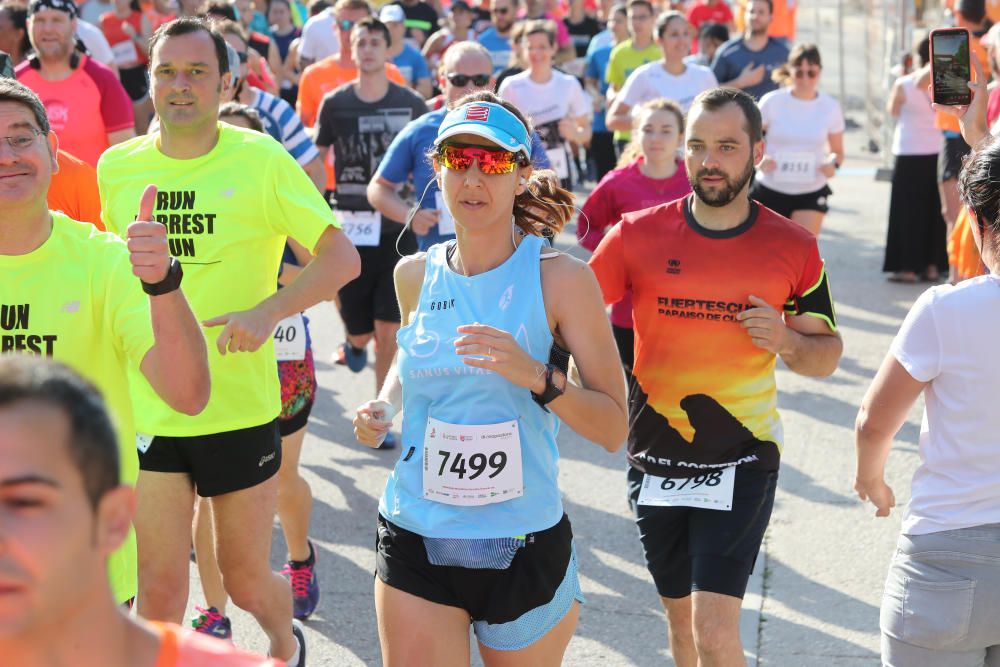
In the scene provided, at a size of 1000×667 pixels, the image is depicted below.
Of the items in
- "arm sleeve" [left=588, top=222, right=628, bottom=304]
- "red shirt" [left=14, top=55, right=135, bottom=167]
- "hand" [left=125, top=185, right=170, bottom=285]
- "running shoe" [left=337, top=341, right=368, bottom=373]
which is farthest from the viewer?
"running shoe" [left=337, top=341, right=368, bottom=373]

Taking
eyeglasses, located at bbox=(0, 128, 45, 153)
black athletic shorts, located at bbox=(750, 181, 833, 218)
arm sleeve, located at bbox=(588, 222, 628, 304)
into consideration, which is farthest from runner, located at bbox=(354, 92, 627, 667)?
black athletic shorts, located at bbox=(750, 181, 833, 218)

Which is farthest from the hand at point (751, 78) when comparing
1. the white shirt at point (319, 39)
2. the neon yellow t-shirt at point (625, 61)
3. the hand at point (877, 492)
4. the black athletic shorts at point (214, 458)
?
the hand at point (877, 492)

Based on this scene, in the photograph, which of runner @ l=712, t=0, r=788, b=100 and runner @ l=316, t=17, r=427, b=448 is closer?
runner @ l=316, t=17, r=427, b=448

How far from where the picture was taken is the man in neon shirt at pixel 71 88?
24.5 ft

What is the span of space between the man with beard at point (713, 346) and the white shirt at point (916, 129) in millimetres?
7181

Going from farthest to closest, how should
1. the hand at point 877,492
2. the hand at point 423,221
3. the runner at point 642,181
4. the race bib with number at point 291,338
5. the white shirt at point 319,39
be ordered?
the white shirt at point 319,39
the hand at point 423,221
the runner at point 642,181
the race bib with number at point 291,338
the hand at point 877,492

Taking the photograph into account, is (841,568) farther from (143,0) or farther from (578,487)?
(143,0)

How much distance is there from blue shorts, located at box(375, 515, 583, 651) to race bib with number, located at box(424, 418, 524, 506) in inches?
5.2

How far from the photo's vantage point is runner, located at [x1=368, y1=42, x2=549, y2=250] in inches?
273

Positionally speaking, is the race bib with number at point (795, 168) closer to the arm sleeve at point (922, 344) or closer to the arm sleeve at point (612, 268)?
the arm sleeve at point (612, 268)

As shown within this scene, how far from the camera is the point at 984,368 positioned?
3.06 m

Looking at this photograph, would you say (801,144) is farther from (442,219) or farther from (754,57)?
(442,219)

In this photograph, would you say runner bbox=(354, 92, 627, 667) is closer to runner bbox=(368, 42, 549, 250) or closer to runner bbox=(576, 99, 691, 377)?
runner bbox=(576, 99, 691, 377)

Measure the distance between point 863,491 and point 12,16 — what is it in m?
7.10
